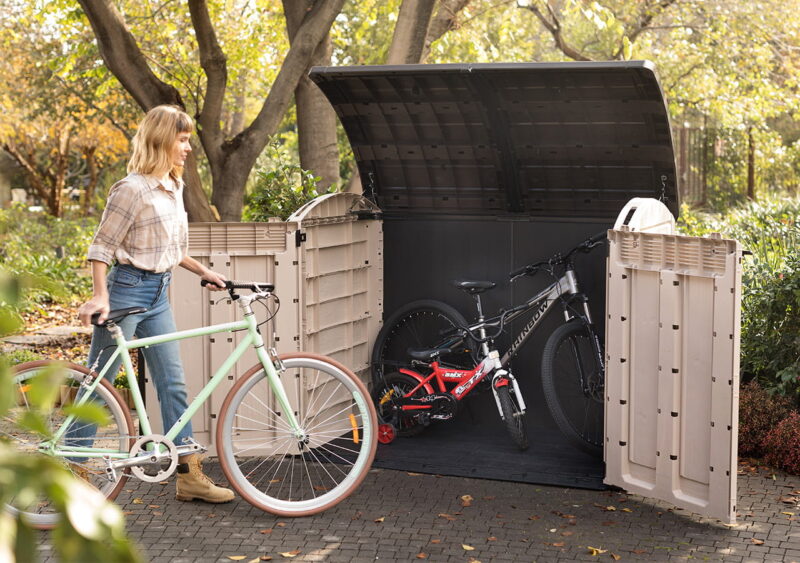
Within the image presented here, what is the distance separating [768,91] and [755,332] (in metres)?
11.0

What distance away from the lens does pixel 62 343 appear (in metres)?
10.0

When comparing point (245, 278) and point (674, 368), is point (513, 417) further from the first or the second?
point (245, 278)

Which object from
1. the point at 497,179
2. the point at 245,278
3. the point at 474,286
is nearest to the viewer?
the point at 245,278

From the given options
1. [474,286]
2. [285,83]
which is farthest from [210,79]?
[474,286]

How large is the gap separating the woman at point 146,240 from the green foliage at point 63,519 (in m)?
3.91

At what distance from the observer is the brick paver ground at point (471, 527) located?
4.39 metres

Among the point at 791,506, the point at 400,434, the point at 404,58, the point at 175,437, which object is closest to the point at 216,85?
the point at 404,58

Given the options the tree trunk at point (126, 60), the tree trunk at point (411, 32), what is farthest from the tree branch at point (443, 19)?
the tree trunk at point (126, 60)

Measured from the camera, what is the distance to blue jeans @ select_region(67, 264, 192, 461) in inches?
186

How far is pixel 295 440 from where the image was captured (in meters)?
5.61

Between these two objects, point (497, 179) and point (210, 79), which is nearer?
point (497, 179)

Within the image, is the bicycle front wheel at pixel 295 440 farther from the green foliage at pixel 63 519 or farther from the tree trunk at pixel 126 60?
the green foliage at pixel 63 519

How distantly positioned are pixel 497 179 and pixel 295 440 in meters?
2.07

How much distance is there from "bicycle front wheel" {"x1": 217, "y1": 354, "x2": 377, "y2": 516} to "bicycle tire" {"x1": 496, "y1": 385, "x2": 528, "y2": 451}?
885mm
